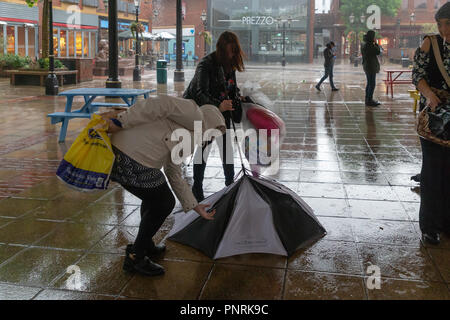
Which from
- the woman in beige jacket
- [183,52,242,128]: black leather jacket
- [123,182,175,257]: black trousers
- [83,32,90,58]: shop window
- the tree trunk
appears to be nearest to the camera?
the woman in beige jacket

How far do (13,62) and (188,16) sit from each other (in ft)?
134

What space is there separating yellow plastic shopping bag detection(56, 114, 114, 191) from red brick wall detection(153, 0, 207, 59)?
188 feet

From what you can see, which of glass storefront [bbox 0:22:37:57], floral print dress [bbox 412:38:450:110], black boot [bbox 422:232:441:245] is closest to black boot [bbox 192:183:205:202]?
black boot [bbox 422:232:441:245]

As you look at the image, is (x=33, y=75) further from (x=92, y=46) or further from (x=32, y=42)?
(x=92, y=46)

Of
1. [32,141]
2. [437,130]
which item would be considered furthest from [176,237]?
[32,141]

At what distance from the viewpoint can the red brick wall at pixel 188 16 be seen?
59938 mm

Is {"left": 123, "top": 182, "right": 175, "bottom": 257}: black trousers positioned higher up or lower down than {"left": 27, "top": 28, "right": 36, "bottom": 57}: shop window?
lower down

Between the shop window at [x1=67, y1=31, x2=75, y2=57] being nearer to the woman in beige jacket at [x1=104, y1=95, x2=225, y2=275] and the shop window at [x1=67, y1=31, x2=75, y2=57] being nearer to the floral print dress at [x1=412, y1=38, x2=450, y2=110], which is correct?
the floral print dress at [x1=412, y1=38, x2=450, y2=110]

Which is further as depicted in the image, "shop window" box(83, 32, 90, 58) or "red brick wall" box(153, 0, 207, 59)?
"red brick wall" box(153, 0, 207, 59)

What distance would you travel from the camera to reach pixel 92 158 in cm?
321

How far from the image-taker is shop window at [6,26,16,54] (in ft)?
110

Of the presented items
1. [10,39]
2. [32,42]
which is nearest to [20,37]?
[10,39]
